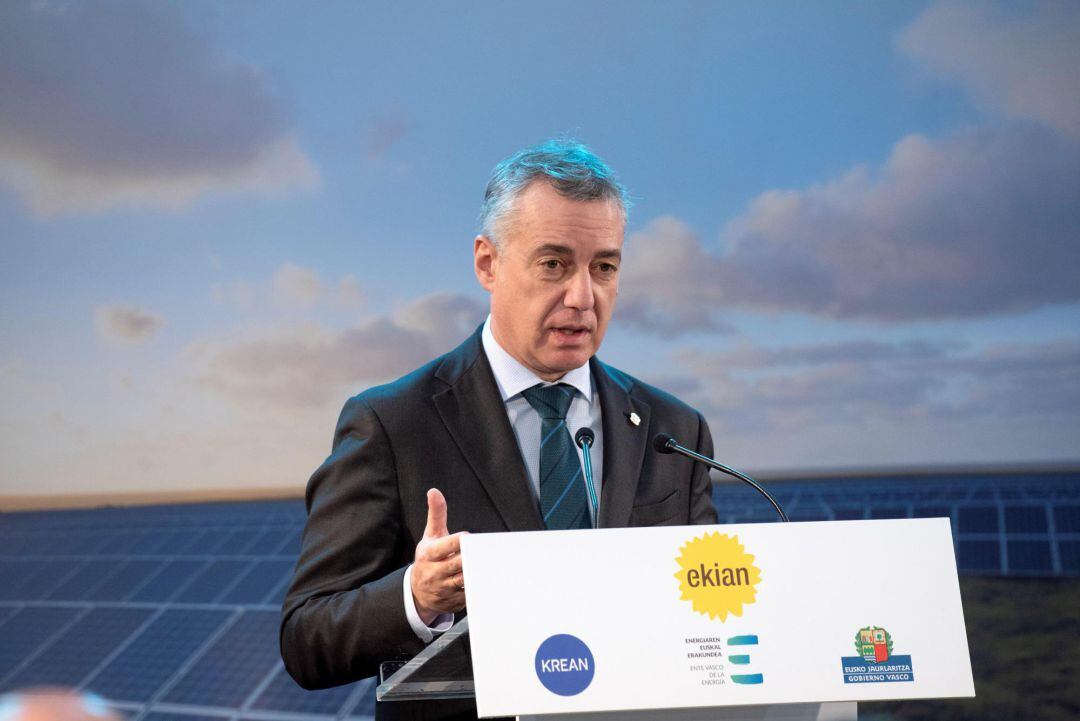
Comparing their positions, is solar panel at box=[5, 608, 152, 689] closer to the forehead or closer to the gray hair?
the gray hair

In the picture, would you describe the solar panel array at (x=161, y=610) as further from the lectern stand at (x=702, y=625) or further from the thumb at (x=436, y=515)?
the lectern stand at (x=702, y=625)

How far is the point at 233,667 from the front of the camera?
5484mm

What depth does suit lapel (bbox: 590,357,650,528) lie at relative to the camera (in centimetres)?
237

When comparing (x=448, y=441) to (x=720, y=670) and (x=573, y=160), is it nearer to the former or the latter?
(x=573, y=160)

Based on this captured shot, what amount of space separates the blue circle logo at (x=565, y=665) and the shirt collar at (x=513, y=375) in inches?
41.8

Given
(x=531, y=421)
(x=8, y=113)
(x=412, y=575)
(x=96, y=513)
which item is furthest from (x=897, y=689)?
(x=8, y=113)

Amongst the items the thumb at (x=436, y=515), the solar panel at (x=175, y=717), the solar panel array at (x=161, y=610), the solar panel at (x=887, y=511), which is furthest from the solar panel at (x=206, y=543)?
the thumb at (x=436, y=515)

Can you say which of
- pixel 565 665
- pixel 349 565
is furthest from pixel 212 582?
pixel 565 665

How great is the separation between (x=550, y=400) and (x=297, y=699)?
11.5ft

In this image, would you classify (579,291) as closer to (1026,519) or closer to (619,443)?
(619,443)

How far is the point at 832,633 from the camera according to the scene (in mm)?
1563

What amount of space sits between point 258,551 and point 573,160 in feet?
14.5

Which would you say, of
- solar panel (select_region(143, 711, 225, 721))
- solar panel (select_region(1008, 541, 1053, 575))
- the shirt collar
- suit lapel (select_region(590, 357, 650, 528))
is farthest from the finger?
solar panel (select_region(1008, 541, 1053, 575))

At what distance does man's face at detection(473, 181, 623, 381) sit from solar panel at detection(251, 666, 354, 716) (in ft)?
11.1
